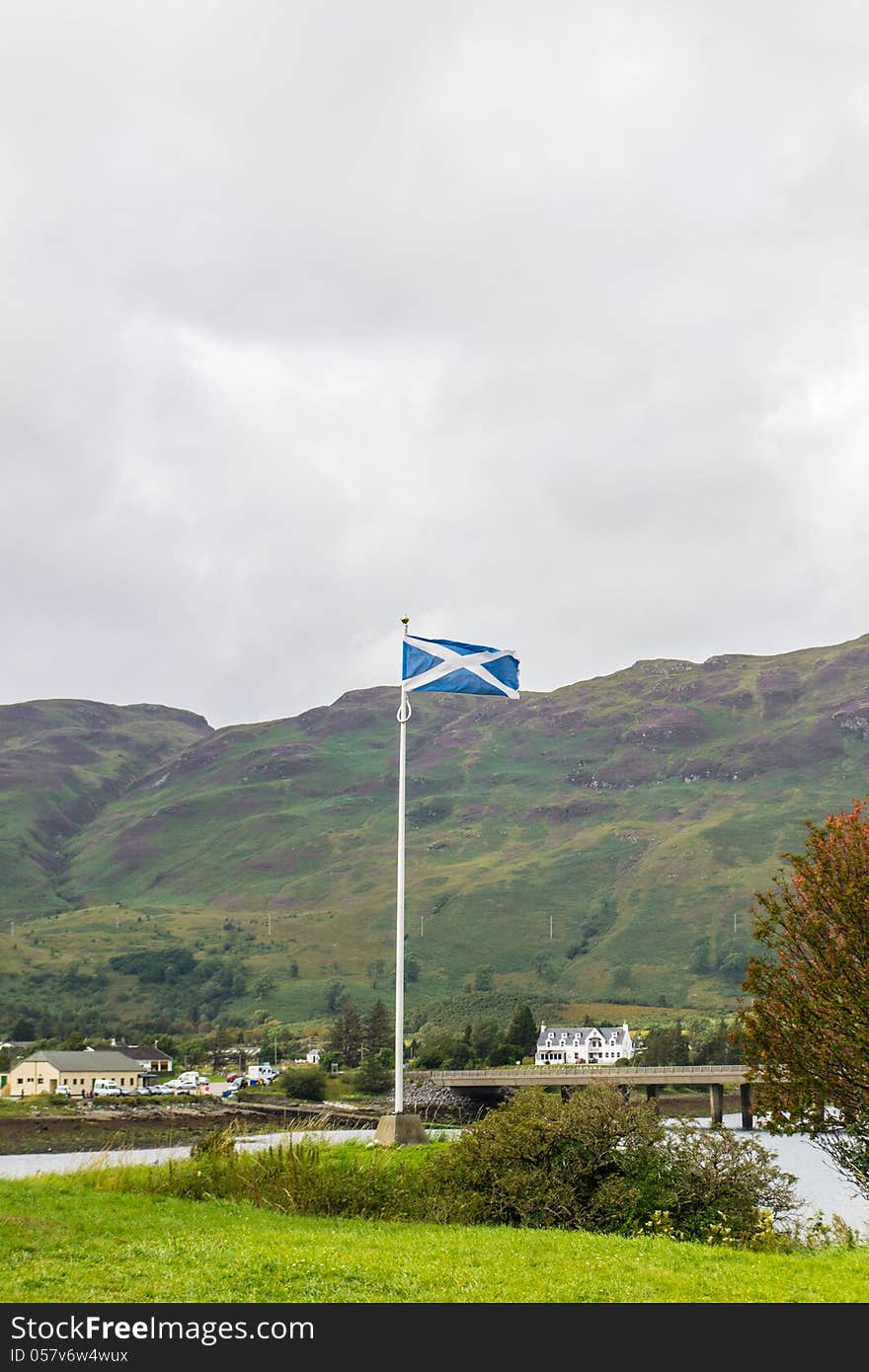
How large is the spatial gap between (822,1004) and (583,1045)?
17918 cm

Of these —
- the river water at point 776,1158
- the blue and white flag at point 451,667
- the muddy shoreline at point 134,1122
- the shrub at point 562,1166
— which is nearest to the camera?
the shrub at point 562,1166

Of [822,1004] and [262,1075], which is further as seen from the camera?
[262,1075]

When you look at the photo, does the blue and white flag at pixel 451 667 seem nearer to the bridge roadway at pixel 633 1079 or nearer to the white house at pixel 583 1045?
the bridge roadway at pixel 633 1079

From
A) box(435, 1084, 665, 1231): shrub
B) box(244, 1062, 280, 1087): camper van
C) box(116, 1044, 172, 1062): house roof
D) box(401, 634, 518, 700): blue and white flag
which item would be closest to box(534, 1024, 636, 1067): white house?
box(244, 1062, 280, 1087): camper van

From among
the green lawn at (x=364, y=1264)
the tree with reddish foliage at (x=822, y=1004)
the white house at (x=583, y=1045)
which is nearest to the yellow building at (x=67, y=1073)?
the white house at (x=583, y=1045)

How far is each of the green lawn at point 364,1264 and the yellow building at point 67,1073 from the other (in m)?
123

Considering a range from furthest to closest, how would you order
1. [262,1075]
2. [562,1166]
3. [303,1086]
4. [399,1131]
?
1. [262,1075]
2. [303,1086]
3. [399,1131]
4. [562,1166]

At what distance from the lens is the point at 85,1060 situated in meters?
145

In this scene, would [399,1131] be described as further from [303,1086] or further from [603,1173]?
[303,1086]

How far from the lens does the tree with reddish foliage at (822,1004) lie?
75.3ft

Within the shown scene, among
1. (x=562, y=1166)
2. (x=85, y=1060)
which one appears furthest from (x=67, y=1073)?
(x=562, y=1166)
